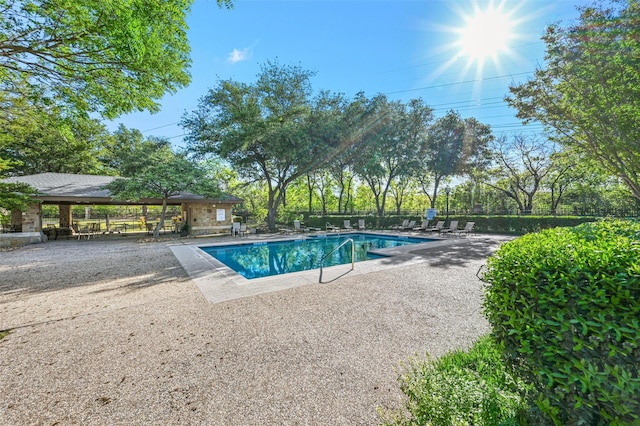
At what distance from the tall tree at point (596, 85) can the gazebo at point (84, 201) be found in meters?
15.6

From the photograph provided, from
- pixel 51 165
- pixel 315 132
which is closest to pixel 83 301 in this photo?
pixel 315 132

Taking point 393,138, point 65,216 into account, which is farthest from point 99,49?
point 65,216

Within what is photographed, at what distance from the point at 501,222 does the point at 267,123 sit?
1612 cm

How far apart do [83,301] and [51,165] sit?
2551 centimetres

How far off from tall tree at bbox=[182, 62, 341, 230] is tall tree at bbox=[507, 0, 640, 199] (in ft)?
36.0

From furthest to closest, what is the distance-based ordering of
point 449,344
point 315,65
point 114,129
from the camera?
point 114,129, point 315,65, point 449,344

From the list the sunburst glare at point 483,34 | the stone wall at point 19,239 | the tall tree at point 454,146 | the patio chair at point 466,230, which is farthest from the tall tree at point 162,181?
the tall tree at point 454,146

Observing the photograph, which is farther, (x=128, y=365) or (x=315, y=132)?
(x=315, y=132)

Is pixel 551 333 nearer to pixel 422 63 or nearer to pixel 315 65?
pixel 422 63

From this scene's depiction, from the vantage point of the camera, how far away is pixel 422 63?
16219 millimetres

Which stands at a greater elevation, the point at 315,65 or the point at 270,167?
the point at 315,65

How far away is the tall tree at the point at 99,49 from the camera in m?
3.56

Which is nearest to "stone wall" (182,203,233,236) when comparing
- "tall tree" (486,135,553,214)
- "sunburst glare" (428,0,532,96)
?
"sunburst glare" (428,0,532,96)

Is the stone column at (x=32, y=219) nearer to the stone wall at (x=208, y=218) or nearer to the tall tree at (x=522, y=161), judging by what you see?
the stone wall at (x=208, y=218)
